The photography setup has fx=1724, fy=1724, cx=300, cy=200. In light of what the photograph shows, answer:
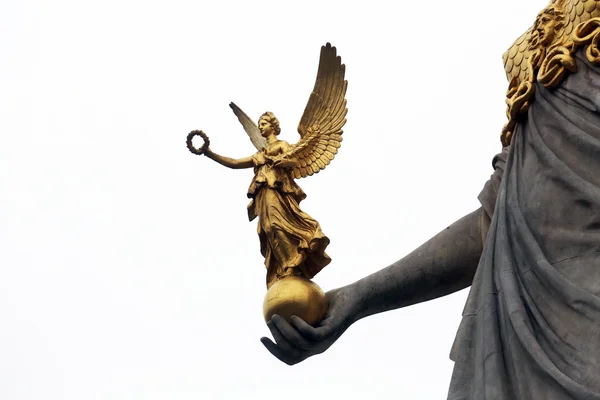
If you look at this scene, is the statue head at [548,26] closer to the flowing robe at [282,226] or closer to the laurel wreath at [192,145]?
the flowing robe at [282,226]

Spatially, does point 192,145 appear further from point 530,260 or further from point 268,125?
point 530,260

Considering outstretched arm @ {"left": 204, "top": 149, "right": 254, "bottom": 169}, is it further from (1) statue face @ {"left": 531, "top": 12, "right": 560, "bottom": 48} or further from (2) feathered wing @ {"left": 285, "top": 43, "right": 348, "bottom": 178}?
Answer: (1) statue face @ {"left": 531, "top": 12, "right": 560, "bottom": 48}

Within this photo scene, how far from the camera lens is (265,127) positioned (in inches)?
508

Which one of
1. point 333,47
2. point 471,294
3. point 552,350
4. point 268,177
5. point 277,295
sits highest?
point 333,47

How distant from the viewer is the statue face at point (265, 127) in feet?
42.2

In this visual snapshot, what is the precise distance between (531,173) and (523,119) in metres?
0.61

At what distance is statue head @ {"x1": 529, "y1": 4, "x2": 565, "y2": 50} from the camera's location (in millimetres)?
11703

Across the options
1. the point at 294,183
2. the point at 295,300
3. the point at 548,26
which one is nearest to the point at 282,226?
the point at 294,183

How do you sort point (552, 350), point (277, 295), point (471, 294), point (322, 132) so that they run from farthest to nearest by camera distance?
point (322, 132)
point (277, 295)
point (471, 294)
point (552, 350)

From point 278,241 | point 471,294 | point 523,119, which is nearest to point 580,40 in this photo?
point 523,119

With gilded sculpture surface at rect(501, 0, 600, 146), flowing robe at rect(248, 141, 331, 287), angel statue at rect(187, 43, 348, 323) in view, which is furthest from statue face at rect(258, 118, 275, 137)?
gilded sculpture surface at rect(501, 0, 600, 146)

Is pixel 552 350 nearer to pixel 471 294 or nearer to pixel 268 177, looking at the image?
pixel 471 294

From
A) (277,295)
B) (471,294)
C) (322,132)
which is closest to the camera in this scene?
(471,294)

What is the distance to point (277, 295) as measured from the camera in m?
12.1
